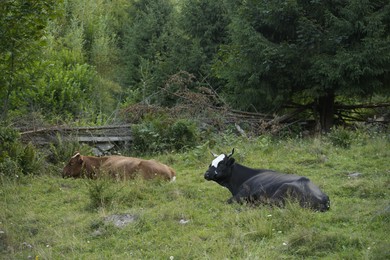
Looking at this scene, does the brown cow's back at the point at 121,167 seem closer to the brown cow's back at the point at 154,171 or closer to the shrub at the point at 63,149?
the brown cow's back at the point at 154,171

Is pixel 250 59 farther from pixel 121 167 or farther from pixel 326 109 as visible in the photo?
pixel 121 167

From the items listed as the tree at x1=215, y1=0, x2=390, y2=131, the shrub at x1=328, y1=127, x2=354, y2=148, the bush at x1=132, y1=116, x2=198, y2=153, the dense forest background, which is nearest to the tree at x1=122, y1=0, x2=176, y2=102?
the dense forest background

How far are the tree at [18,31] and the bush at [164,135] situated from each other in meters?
7.54

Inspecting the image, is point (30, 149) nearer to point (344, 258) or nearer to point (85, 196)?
point (85, 196)

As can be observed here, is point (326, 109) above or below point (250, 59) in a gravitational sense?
below

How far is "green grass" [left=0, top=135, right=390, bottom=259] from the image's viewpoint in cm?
754

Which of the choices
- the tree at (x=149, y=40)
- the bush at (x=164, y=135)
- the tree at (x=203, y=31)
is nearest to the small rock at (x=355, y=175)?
the bush at (x=164, y=135)

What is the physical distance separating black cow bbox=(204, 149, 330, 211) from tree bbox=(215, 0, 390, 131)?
767 centimetres

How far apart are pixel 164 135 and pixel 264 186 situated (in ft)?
26.3

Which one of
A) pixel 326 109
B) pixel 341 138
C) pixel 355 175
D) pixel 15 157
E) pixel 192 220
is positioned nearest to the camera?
pixel 192 220

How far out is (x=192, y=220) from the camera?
9211 millimetres

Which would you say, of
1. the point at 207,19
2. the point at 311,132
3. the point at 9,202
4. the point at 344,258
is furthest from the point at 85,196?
the point at 207,19

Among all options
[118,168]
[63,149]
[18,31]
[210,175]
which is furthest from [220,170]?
[63,149]

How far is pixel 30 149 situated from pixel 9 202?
11.0 feet
